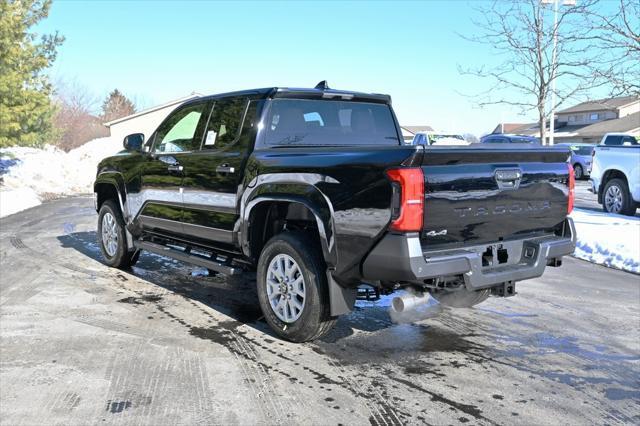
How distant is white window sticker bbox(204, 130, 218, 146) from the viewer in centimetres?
545

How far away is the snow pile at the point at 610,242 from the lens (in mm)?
8188

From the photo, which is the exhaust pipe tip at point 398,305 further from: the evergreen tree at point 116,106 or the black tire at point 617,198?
the evergreen tree at point 116,106

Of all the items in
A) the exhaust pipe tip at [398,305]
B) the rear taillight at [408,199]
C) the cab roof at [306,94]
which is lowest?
the exhaust pipe tip at [398,305]

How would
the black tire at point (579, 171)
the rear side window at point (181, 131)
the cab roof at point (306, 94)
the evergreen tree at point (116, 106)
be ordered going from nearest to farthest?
the cab roof at point (306, 94)
the rear side window at point (181, 131)
the black tire at point (579, 171)
the evergreen tree at point (116, 106)

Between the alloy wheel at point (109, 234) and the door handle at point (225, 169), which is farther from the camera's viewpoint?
the alloy wheel at point (109, 234)

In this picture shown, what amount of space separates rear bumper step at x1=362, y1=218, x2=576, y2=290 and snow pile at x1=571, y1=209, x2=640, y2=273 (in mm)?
4436

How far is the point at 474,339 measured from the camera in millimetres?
4645

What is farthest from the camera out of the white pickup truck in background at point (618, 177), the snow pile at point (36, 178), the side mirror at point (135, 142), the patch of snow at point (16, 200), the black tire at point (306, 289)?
the snow pile at point (36, 178)

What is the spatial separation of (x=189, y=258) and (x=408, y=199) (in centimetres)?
288

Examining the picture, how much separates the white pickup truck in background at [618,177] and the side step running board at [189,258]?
10427 mm

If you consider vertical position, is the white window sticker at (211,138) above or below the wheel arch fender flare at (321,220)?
above

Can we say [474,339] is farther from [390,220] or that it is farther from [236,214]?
[236,214]

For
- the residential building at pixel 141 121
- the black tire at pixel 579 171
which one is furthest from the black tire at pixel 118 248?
the residential building at pixel 141 121

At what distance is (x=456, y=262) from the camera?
3.71m
